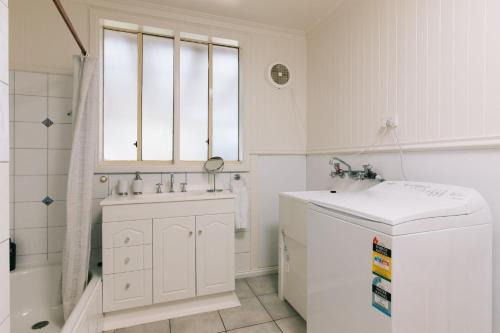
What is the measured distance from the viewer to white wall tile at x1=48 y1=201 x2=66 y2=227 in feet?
6.29

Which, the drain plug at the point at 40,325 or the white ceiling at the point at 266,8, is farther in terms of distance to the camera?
the white ceiling at the point at 266,8

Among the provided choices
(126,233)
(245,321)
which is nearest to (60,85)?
(126,233)

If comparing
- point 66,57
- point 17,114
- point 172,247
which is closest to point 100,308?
point 172,247

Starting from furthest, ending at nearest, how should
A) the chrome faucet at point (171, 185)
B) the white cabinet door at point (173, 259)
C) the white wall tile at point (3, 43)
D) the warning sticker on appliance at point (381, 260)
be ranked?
1. the chrome faucet at point (171, 185)
2. the white cabinet door at point (173, 259)
3. the warning sticker on appliance at point (381, 260)
4. the white wall tile at point (3, 43)

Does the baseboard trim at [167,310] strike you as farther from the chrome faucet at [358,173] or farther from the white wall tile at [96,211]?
the chrome faucet at [358,173]

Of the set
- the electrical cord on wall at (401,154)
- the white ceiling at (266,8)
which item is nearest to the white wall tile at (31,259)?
the white ceiling at (266,8)

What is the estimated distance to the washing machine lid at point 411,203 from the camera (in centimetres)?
92

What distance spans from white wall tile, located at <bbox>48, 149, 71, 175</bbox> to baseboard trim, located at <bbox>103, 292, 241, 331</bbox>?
3.66 ft

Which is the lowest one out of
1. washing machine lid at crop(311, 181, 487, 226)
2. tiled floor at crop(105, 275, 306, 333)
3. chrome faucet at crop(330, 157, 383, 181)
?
tiled floor at crop(105, 275, 306, 333)

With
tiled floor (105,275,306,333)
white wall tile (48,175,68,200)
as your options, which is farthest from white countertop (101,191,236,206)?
tiled floor (105,275,306,333)

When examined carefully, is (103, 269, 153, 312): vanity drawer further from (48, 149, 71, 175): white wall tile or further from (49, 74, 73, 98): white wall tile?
(49, 74, 73, 98): white wall tile

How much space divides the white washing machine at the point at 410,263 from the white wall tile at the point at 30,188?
2056 mm

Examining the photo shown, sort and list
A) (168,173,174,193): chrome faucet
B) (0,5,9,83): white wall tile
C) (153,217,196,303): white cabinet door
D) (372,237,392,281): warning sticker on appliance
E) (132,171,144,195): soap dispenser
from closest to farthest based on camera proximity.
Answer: (0,5,9,83): white wall tile < (372,237,392,281): warning sticker on appliance < (153,217,196,303): white cabinet door < (132,171,144,195): soap dispenser < (168,173,174,193): chrome faucet

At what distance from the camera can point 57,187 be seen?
6.32 ft
